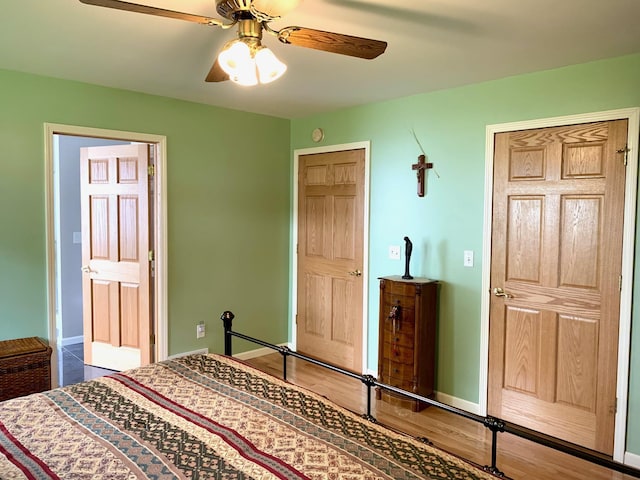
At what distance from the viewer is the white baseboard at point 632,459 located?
2.69 metres

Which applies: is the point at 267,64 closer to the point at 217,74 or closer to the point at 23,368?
the point at 217,74

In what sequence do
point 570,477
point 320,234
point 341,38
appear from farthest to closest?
point 320,234, point 570,477, point 341,38

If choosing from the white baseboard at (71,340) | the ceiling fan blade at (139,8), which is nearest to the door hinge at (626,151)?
the ceiling fan blade at (139,8)

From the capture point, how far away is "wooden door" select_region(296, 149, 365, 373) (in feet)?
13.8

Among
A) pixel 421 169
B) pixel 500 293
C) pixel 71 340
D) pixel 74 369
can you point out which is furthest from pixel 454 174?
pixel 71 340

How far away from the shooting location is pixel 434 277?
3637 mm

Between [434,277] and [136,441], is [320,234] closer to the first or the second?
[434,277]

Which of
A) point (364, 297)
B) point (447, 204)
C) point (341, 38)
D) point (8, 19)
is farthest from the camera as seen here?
point (364, 297)

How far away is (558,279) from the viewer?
2.99 meters

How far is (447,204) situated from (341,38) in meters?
1.95

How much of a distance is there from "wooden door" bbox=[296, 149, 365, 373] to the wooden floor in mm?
492

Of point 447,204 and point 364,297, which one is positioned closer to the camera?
point 447,204

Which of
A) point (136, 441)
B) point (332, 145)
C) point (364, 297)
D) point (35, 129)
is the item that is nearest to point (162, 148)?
point (35, 129)

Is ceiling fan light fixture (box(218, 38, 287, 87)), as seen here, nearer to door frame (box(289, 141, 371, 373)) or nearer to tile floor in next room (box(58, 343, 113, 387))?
door frame (box(289, 141, 371, 373))
